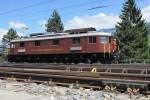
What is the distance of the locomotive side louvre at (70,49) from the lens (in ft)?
117

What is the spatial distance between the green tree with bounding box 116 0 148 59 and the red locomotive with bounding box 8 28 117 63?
12707mm

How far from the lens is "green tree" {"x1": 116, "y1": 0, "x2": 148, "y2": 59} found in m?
52.0

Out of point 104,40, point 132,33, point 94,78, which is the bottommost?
point 94,78

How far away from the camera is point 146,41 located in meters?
54.7

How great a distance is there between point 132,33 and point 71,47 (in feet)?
59.6

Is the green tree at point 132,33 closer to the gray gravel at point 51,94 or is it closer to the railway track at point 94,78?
the railway track at point 94,78

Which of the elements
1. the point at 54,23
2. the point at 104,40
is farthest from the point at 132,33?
the point at 54,23

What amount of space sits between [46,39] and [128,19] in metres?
19.4

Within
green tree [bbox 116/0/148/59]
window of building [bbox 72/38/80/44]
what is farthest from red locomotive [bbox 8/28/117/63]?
green tree [bbox 116/0/148/59]

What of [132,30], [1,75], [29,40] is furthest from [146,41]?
[1,75]

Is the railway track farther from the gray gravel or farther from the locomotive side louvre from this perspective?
the locomotive side louvre

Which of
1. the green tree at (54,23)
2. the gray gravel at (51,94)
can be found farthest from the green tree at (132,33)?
the gray gravel at (51,94)

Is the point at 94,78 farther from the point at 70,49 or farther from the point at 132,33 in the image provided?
the point at 132,33

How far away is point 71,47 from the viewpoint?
1481 inches
